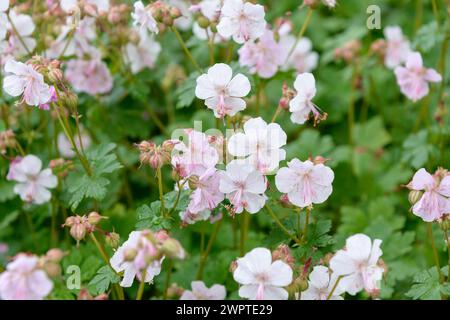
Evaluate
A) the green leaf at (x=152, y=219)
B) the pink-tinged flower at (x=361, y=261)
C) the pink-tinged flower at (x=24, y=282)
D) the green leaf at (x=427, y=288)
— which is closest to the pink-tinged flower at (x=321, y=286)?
the pink-tinged flower at (x=361, y=261)

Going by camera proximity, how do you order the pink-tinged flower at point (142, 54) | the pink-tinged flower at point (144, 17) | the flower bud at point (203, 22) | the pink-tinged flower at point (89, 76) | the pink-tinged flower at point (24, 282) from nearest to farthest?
the pink-tinged flower at point (24, 282) < the pink-tinged flower at point (144, 17) < the flower bud at point (203, 22) < the pink-tinged flower at point (89, 76) < the pink-tinged flower at point (142, 54)

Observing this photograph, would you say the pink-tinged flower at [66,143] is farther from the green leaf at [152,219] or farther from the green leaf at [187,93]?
the green leaf at [152,219]

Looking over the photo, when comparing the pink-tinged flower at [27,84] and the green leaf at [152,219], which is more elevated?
the pink-tinged flower at [27,84]

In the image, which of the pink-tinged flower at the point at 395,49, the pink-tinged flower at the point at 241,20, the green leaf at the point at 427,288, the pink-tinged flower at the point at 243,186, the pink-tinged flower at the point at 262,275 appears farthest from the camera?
the pink-tinged flower at the point at 395,49

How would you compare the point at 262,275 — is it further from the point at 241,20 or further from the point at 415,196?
the point at 241,20

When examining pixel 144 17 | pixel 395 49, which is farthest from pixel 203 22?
pixel 395 49
